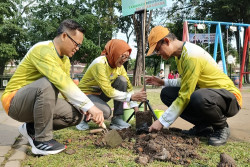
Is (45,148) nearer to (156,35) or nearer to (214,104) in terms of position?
(156,35)

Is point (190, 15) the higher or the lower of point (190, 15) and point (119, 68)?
the higher

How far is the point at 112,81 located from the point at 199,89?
4.45ft

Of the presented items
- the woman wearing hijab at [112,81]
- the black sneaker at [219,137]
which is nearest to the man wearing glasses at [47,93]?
the woman wearing hijab at [112,81]

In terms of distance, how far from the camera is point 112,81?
349cm

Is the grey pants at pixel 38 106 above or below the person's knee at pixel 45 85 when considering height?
below

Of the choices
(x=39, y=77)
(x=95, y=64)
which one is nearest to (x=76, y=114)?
(x=39, y=77)

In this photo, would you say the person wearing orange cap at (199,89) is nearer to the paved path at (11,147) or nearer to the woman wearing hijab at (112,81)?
the woman wearing hijab at (112,81)

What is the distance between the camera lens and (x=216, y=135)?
8.68ft

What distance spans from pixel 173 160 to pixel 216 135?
0.86 metres

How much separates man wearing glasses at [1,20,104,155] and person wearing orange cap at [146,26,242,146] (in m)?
0.82

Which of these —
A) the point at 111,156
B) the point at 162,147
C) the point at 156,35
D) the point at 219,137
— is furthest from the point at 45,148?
the point at 219,137

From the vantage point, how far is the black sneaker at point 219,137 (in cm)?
254

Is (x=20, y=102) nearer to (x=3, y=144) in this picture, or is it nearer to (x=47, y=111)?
(x=47, y=111)

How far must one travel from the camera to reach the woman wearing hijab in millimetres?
3076
